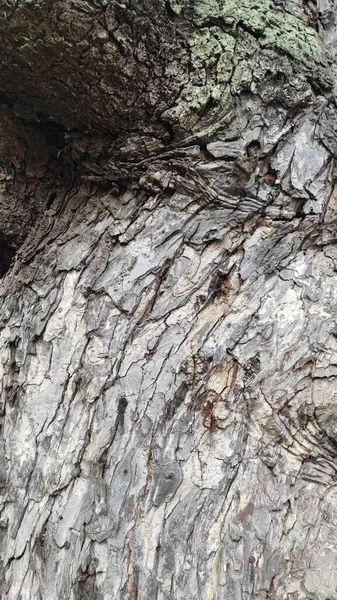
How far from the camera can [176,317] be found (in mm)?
1192

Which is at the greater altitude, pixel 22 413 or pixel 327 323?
pixel 327 323

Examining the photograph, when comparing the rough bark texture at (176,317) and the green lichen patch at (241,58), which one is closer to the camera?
the rough bark texture at (176,317)

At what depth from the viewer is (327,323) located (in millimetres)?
1154

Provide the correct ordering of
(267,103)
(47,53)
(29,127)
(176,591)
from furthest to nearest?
1. (29,127)
2. (267,103)
3. (47,53)
4. (176,591)

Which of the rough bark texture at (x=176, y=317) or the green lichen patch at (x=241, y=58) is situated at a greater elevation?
the green lichen patch at (x=241, y=58)

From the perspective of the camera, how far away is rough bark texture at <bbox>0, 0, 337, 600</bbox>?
1059 millimetres

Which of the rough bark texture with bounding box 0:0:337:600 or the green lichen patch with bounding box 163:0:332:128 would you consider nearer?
the rough bark texture with bounding box 0:0:337:600

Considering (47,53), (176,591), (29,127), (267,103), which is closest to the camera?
(176,591)

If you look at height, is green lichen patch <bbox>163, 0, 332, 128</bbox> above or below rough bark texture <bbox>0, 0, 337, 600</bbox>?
above

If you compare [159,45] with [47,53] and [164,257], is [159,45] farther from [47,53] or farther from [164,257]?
[164,257]

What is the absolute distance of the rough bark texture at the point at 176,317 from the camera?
1.06 metres

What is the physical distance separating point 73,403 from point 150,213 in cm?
49

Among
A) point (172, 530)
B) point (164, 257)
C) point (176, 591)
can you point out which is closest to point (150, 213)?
point (164, 257)

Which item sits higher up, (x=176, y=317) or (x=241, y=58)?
(x=241, y=58)
